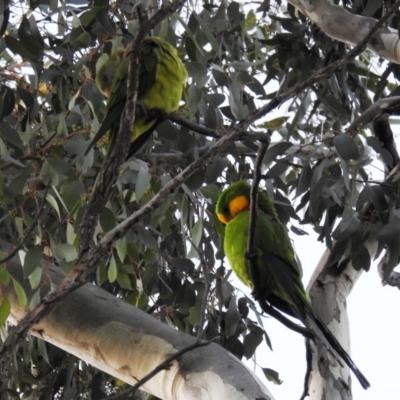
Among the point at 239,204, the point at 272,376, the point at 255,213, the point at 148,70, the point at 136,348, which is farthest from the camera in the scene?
the point at 272,376

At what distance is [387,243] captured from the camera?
1792mm

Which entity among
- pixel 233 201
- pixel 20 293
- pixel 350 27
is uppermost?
pixel 350 27

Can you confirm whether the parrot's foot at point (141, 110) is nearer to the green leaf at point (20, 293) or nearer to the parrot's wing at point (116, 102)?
the parrot's wing at point (116, 102)

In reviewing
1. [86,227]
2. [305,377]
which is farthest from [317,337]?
[86,227]

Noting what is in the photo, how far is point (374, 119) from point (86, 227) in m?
1.07

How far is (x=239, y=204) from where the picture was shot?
1747mm

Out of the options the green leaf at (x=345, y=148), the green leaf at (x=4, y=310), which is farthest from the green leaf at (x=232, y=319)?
the green leaf at (x=4, y=310)

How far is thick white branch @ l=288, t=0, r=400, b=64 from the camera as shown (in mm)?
1906

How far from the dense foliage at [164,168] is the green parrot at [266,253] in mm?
89

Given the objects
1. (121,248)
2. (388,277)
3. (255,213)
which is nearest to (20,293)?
(121,248)

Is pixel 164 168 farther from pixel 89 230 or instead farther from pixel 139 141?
pixel 89 230

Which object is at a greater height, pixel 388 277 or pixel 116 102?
pixel 116 102

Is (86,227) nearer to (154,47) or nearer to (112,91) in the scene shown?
(112,91)

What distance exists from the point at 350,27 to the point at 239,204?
0.62 metres
